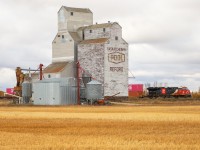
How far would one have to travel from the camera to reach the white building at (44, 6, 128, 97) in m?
78.6

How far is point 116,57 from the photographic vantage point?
79500 millimetres

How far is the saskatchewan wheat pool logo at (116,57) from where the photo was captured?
78.7 metres

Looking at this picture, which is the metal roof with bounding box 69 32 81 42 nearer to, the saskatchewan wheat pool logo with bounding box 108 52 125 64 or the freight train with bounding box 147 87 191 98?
the saskatchewan wheat pool logo with bounding box 108 52 125 64

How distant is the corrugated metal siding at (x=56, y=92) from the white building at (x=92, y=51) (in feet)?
15.7

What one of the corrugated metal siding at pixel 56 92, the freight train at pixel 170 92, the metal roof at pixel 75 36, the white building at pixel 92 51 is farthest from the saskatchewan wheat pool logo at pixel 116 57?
the freight train at pixel 170 92

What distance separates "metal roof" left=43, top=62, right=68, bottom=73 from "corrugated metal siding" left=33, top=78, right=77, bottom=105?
5390 mm

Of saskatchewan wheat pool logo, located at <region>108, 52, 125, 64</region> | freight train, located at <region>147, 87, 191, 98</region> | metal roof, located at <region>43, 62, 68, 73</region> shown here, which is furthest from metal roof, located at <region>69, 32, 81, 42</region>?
freight train, located at <region>147, 87, 191, 98</region>

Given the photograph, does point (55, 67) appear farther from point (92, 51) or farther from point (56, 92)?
point (56, 92)

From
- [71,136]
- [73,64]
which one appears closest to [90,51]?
[73,64]

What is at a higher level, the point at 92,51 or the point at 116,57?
the point at 92,51

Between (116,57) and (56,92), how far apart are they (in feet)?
36.6

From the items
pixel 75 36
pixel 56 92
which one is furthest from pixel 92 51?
pixel 56 92

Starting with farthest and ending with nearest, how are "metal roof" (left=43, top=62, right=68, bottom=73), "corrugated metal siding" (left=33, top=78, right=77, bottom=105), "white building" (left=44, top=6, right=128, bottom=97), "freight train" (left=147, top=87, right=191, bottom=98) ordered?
"freight train" (left=147, top=87, right=191, bottom=98) < "metal roof" (left=43, top=62, right=68, bottom=73) < "white building" (left=44, top=6, right=128, bottom=97) < "corrugated metal siding" (left=33, top=78, right=77, bottom=105)

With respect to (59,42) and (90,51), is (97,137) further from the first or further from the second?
(59,42)
